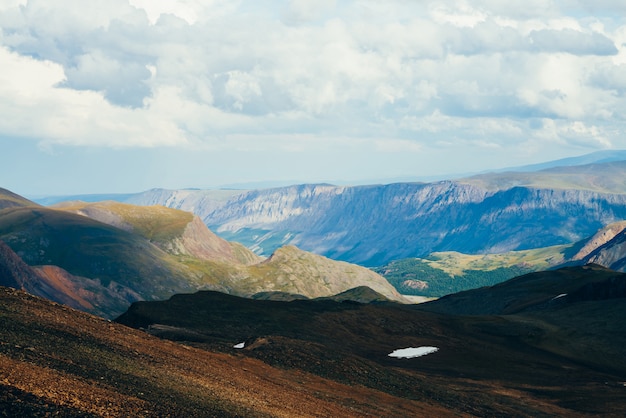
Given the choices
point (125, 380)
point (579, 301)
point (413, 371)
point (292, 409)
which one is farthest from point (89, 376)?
point (579, 301)

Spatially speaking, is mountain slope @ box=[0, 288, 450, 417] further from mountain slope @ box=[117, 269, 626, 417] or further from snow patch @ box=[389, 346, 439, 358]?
snow patch @ box=[389, 346, 439, 358]

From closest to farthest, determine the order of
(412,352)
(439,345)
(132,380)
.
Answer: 1. (132,380)
2. (412,352)
3. (439,345)

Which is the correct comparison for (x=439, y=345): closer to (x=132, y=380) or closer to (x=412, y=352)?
(x=412, y=352)

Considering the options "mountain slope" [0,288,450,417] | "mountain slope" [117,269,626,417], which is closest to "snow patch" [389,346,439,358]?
"mountain slope" [117,269,626,417]

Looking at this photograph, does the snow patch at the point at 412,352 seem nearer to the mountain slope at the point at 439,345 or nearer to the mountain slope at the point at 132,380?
the mountain slope at the point at 439,345

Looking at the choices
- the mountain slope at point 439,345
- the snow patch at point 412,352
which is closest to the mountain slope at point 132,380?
the mountain slope at point 439,345

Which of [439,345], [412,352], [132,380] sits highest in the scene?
[132,380]

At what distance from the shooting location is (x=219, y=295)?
15288cm

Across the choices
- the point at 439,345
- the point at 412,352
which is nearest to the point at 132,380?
the point at 412,352

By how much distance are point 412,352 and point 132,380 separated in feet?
279

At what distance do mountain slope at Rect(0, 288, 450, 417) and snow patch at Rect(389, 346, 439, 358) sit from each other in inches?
1809

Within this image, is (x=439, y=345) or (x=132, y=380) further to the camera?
(x=439, y=345)

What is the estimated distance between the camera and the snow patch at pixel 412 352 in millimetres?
128125

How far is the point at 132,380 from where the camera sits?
53.0m
